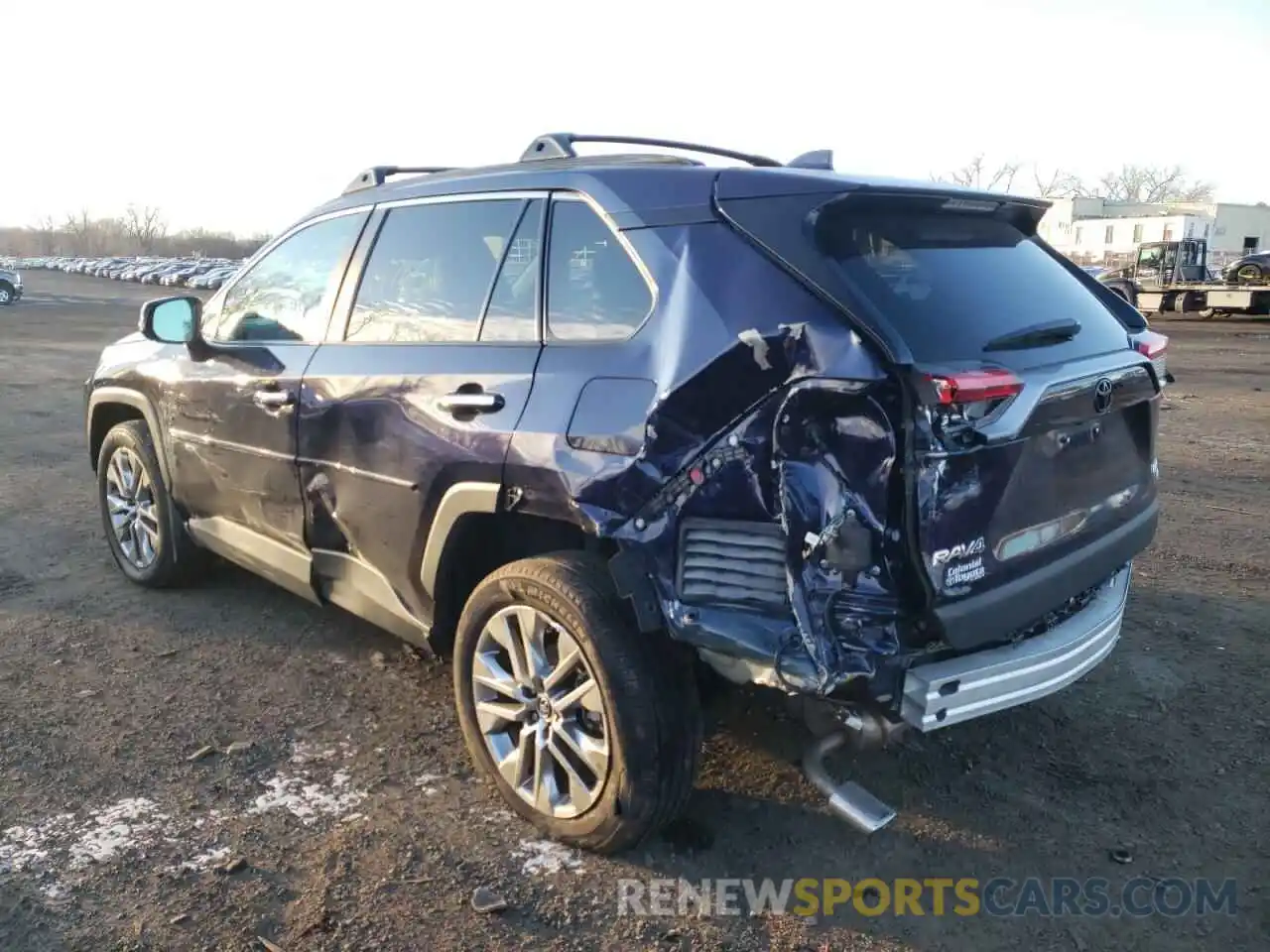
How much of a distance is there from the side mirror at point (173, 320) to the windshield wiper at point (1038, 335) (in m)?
3.39

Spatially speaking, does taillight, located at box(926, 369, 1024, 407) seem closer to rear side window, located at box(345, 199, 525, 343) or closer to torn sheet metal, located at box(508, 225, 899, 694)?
torn sheet metal, located at box(508, 225, 899, 694)

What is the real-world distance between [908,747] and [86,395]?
4521mm

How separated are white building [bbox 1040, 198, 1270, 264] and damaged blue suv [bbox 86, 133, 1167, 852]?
2154 inches

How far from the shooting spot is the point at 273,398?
3.85 metres

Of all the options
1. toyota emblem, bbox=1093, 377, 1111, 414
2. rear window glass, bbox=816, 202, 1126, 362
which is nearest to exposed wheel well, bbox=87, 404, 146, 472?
rear window glass, bbox=816, 202, 1126, 362

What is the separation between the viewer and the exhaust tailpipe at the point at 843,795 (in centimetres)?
263

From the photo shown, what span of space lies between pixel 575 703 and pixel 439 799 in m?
0.69

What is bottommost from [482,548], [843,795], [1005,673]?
[843,795]

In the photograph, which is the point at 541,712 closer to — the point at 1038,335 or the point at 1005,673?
the point at 1005,673

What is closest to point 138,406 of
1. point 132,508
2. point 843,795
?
point 132,508

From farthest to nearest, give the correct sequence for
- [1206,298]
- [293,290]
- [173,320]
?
[1206,298], [173,320], [293,290]

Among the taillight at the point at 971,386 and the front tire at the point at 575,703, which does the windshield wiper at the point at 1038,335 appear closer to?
the taillight at the point at 971,386

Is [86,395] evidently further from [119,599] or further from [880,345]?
[880,345]

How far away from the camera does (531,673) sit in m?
2.97
